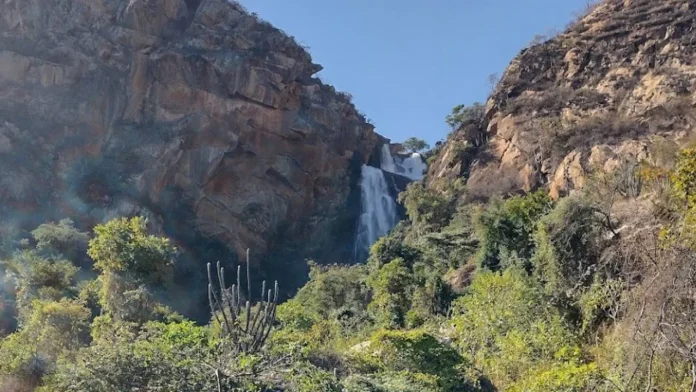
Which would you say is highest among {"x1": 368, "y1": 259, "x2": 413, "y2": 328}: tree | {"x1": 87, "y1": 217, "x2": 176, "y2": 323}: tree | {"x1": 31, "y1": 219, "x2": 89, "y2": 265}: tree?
{"x1": 31, "y1": 219, "x2": 89, "y2": 265}: tree

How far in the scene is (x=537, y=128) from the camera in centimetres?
2892

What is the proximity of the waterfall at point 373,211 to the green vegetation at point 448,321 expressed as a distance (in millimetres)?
16789

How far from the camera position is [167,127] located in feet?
120

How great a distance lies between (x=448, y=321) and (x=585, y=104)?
60.3ft

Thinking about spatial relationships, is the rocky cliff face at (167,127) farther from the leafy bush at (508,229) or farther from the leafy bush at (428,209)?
the leafy bush at (508,229)

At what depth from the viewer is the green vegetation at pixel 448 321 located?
23.0ft

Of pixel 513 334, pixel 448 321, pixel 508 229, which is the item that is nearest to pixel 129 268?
pixel 448 321

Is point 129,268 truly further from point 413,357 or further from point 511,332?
point 511,332

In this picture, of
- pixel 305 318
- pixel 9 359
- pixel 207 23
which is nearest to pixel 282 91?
pixel 207 23

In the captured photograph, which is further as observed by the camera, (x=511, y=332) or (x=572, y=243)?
(x=572, y=243)

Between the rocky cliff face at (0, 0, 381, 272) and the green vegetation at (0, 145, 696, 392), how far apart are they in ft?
42.2

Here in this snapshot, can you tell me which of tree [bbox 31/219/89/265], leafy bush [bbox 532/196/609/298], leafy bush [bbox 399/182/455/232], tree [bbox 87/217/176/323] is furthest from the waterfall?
leafy bush [bbox 532/196/609/298]

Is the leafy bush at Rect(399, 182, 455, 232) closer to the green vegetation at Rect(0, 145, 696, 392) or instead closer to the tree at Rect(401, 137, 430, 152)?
the green vegetation at Rect(0, 145, 696, 392)

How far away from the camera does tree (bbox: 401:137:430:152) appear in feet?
191
